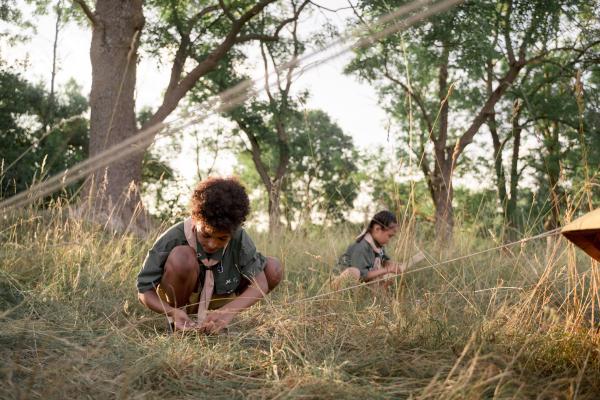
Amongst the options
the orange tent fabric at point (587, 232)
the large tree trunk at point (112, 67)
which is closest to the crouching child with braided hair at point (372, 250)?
the orange tent fabric at point (587, 232)

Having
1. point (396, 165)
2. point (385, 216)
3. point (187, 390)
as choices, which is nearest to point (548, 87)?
point (385, 216)

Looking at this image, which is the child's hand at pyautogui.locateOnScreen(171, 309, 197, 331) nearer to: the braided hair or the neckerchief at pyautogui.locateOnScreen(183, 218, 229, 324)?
the neckerchief at pyautogui.locateOnScreen(183, 218, 229, 324)

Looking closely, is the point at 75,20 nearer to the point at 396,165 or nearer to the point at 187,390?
the point at 396,165

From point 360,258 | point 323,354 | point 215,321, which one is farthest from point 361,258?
point 323,354

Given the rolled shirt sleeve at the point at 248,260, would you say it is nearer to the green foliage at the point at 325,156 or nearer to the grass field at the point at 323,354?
the grass field at the point at 323,354

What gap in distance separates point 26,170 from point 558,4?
10.7 m

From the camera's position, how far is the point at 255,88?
13.0 metres

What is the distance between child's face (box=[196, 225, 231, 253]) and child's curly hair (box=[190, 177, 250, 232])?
33 millimetres

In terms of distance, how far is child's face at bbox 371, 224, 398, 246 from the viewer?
178 inches

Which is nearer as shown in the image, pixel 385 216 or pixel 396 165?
pixel 396 165

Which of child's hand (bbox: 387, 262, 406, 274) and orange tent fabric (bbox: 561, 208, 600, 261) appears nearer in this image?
orange tent fabric (bbox: 561, 208, 600, 261)

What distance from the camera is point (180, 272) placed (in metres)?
2.86

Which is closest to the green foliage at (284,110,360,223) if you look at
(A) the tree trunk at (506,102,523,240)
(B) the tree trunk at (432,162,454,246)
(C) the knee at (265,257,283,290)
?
(A) the tree trunk at (506,102,523,240)

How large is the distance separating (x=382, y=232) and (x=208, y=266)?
73.0 inches
